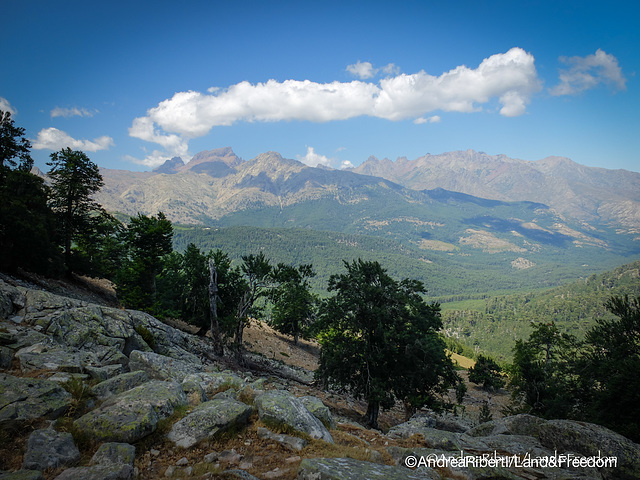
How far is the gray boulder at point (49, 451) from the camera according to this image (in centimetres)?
605

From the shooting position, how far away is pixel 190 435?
8258mm

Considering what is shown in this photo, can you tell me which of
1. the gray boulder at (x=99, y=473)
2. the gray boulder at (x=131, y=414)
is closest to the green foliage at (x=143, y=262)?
the gray boulder at (x=131, y=414)

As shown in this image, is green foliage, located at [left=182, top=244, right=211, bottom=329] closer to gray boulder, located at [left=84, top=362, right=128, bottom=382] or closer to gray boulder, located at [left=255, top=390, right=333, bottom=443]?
gray boulder, located at [left=84, top=362, right=128, bottom=382]

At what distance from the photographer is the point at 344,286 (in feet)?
67.5

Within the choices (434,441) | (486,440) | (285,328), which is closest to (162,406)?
(434,441)

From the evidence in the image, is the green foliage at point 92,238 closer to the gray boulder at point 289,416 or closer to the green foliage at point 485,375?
the gray boulder at point 289,416

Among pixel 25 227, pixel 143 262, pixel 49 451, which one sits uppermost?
pixel 25 227

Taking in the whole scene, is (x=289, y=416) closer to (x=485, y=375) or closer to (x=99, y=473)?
(x=99, y=473)

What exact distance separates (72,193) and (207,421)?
3179cm

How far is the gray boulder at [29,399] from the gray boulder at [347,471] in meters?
6.54

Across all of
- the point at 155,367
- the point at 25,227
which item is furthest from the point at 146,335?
the point at 25,227

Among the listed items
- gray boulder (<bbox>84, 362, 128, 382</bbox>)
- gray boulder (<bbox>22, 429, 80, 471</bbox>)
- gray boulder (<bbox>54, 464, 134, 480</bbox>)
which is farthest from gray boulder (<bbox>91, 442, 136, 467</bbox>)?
gray boulder (<bbox>84, 362, 128, 382</bbox>)

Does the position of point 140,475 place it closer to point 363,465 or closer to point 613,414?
point 363,465

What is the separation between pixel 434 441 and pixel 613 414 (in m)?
15.1
